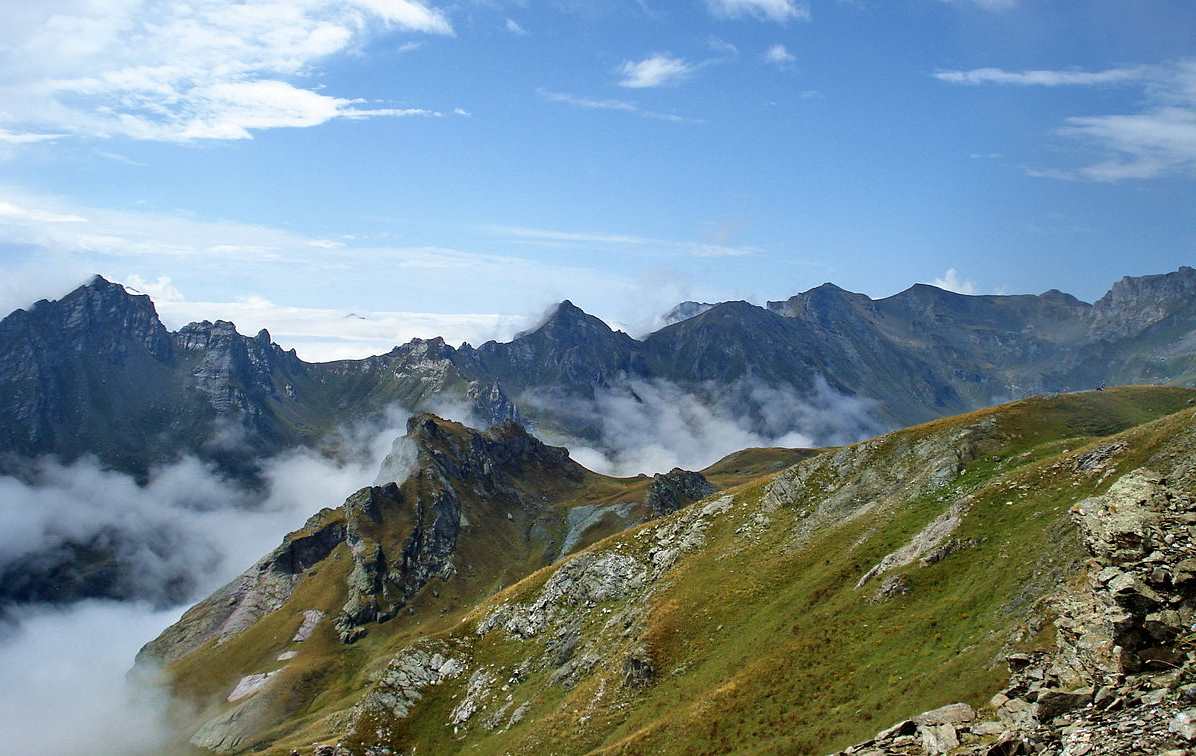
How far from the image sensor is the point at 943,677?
48844mm

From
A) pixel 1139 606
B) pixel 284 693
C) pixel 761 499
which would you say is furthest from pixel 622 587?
pixel 284 693

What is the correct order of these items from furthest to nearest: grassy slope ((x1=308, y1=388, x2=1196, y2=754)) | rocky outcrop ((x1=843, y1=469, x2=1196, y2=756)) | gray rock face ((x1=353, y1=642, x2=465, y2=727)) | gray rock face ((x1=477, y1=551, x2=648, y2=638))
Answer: gray rock face ((x1=477, y1=551, x2=648, y2=638)) < gray rock face ((x1=353, y1=642, x2=465, y2=727)) < grassy slope ((x1=308, y1=388, x2=1196, y2=754)) < rocky outcrop ((x1=843, y1=469, x2=1196, y2=756))

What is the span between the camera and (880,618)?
63.3m

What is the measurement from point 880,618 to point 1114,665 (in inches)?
1523

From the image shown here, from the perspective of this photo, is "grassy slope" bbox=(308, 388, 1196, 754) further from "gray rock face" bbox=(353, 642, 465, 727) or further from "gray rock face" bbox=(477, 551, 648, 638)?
"gray rock face" bbox=(477, 551, 648, 638)

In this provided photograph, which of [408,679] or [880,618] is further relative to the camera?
[408,679]

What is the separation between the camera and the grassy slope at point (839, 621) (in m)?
53.4

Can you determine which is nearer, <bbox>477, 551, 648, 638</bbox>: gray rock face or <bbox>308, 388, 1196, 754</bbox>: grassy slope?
<bbox>308, 388, 1196, 754</bbox>: grassy slope

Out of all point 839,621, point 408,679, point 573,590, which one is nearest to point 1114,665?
point 839,621

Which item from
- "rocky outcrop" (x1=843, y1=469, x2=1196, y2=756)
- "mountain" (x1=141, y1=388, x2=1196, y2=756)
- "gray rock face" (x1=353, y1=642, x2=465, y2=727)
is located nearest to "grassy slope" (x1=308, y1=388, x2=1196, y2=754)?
"mountain" (x1=141, y1=388, x2=1196, y2=756)

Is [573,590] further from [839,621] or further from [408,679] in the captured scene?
[839,621]

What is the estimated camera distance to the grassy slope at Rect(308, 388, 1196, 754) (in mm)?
53375

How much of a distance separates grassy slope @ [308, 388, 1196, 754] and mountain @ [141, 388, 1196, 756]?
259 millimetres

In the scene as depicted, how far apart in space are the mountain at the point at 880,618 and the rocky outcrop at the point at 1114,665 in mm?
88
